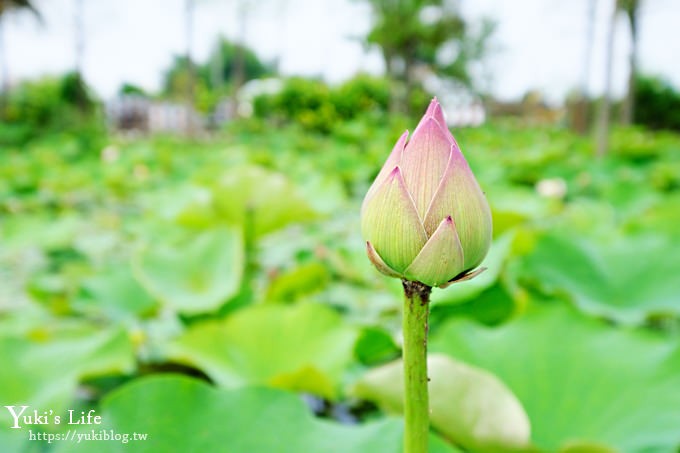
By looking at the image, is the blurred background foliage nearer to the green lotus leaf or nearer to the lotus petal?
the green lotus leaf

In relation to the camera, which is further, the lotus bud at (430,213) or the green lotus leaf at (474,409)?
the green lotus leaf at (474,409)

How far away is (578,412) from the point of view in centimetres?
59

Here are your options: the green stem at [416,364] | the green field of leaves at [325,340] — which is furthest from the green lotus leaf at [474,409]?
the green stem at [416,364]

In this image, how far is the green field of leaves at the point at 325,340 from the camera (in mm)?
471

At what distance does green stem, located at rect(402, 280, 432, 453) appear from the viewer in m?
0.26

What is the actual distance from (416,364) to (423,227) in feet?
0.21

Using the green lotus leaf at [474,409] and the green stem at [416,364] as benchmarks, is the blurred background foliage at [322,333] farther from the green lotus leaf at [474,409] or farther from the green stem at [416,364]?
the green stem at [416,364]

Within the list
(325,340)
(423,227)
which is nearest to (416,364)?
(423,227)

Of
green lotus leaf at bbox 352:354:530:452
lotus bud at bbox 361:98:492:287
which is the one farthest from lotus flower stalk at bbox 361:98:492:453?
green lotus leaf at bbox 352:354:530:452

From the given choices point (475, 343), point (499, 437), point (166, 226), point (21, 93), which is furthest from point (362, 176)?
point (21, 93)

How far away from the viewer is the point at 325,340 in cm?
85

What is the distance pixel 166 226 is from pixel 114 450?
1402 mm

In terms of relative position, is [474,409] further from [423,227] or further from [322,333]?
[322,333]

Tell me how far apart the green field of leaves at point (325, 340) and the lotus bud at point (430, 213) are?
231mm
